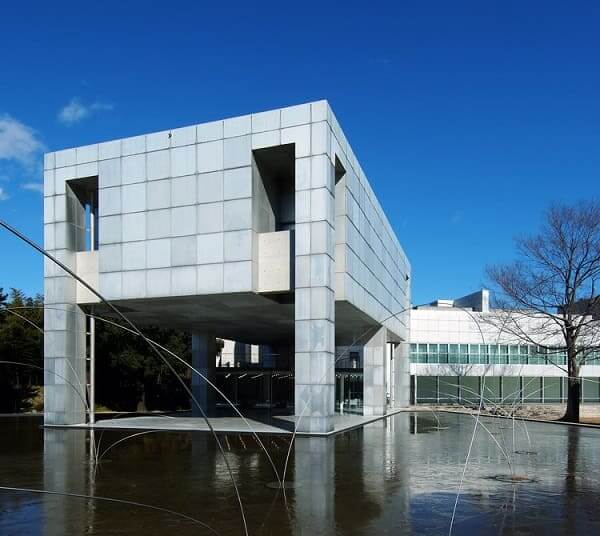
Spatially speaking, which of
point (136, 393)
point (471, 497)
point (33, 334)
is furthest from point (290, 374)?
point (471, 497)

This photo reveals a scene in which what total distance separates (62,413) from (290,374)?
24150 millimetres

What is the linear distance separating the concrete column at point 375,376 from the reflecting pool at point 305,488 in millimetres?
16528

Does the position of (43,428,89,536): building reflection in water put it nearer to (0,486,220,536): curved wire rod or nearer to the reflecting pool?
the reflecting pool

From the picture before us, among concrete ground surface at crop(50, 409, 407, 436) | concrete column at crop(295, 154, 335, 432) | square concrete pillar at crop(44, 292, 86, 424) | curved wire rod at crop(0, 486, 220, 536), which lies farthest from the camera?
square concrete pillar at crop(44, 292, 86, 424)

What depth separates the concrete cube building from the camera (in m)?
27.1

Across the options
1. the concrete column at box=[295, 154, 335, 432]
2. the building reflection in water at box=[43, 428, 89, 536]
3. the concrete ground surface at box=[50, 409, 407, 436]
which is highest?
the concrete column at box=[295, 154, 335, 432]

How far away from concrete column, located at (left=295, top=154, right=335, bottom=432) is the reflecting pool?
2.10 metres

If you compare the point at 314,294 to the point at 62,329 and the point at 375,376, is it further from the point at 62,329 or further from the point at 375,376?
the point at 375,376

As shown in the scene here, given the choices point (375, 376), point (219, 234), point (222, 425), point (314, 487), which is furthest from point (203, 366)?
point (314, 487)

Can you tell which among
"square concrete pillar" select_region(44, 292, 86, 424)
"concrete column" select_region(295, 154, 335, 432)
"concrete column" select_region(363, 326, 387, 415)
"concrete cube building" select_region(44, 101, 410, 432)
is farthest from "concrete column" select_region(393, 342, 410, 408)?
"square concrete pillar" select_region(44, 292, 86, 424)

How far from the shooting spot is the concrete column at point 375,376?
41.3 m

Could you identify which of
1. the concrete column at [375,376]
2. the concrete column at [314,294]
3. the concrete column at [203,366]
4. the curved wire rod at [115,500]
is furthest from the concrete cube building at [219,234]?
the curved wire rod at [115,500]

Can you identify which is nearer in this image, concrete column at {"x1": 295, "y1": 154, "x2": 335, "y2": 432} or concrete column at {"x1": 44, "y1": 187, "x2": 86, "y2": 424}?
concrete column at {"x1": 295, "y1": 154, "x2": 335, "y2": 432}

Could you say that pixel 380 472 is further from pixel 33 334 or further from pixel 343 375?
pixel 33 334
